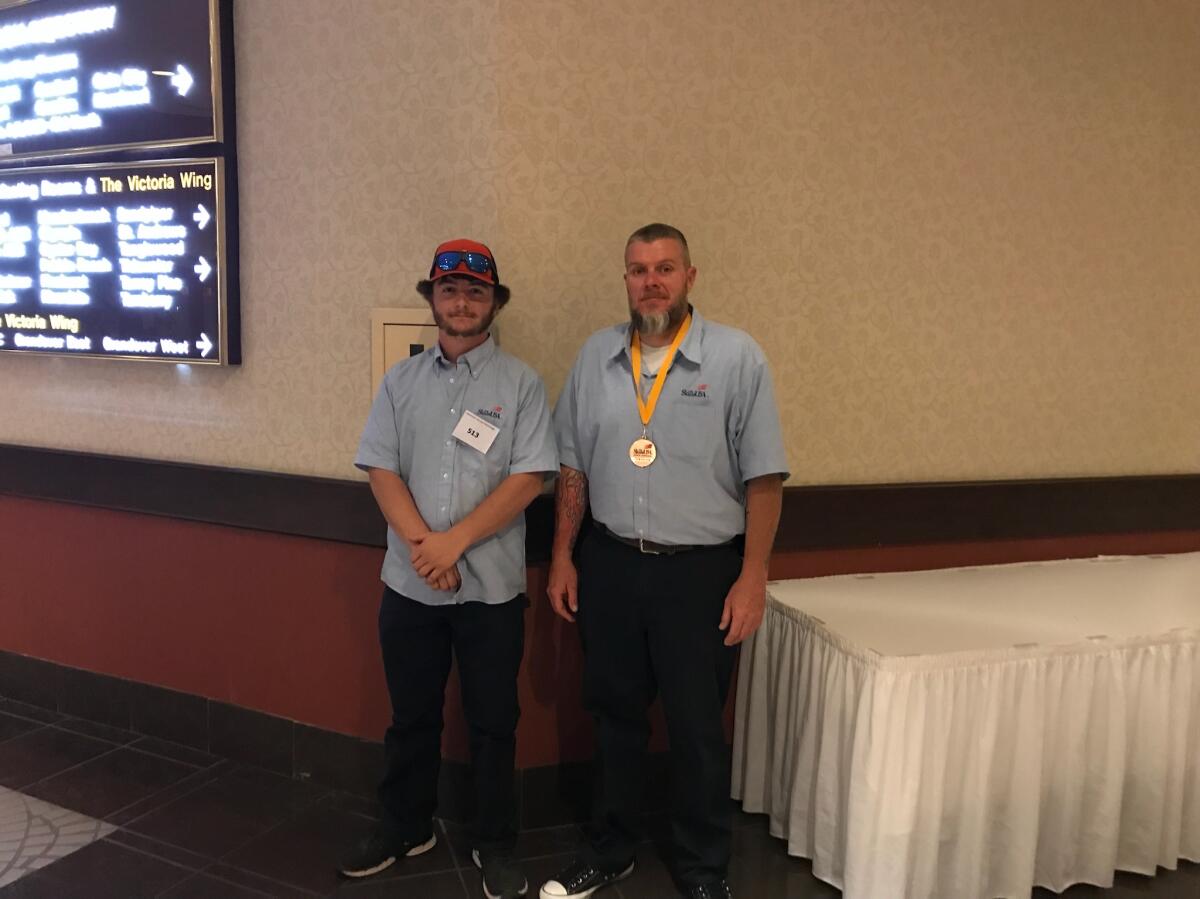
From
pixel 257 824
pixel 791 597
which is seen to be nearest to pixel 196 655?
pixel 257 824

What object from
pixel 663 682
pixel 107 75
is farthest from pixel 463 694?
pixel 107 75

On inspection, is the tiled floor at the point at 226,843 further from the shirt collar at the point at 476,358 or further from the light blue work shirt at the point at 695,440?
the shirt collar at the point at 476,358

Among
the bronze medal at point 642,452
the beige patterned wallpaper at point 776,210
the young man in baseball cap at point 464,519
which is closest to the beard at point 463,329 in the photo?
the young man in baseball cap at point 464,519

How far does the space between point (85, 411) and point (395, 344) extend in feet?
4.37

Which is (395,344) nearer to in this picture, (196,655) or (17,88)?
(196,655)

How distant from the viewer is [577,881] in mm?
2154

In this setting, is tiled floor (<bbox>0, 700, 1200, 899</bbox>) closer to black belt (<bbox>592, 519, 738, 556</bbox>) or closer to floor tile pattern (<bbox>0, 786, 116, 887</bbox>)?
floor tile pattern (<bbox>0, 786, 116, 887</bbox>)

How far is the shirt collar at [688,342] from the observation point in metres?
2.06

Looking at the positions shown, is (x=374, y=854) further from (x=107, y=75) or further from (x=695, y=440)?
(x=107, y=75)

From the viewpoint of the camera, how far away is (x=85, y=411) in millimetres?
2949

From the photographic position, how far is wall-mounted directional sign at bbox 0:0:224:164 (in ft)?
8.48

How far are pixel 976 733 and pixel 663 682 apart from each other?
2.51ft

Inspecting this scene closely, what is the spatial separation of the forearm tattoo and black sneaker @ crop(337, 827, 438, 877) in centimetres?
94

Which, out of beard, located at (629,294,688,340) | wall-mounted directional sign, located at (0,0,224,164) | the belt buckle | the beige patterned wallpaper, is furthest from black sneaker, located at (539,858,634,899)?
wall-mounted directional sign, located at (0,0,224,164)
